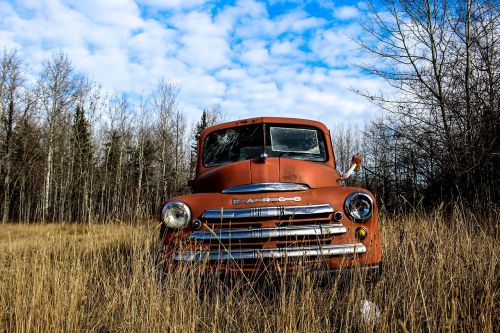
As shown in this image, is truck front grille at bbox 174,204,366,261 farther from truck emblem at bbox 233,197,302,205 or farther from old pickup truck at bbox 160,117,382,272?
truck emblem at bbox 233,197,302,205

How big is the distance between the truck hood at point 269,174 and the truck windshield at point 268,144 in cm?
65

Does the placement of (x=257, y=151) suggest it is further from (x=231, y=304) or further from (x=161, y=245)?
(x=231, y=304)

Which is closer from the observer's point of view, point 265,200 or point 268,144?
point 265,200

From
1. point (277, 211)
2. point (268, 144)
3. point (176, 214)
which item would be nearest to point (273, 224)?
point (277, 211)

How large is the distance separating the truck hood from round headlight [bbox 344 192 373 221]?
602 mm

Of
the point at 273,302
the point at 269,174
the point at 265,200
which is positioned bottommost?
the point at 273,302

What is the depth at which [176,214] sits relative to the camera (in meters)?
3.07

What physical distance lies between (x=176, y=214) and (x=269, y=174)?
36.8 inches

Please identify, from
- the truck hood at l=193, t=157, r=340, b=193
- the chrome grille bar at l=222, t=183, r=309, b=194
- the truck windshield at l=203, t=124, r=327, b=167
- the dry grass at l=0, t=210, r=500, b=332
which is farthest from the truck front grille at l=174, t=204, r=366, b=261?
the truck windshield at l=203, t=124, r=327, b=167

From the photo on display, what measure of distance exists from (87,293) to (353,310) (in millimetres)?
2325

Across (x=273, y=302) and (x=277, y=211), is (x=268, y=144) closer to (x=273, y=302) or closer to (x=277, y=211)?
(x=277, y=211)

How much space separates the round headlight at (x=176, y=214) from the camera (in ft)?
9.89

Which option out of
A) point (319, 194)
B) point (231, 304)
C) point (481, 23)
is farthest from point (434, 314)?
point (481, 23)

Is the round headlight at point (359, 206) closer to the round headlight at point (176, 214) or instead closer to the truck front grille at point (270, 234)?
the truck front grille at point (270, 234)
